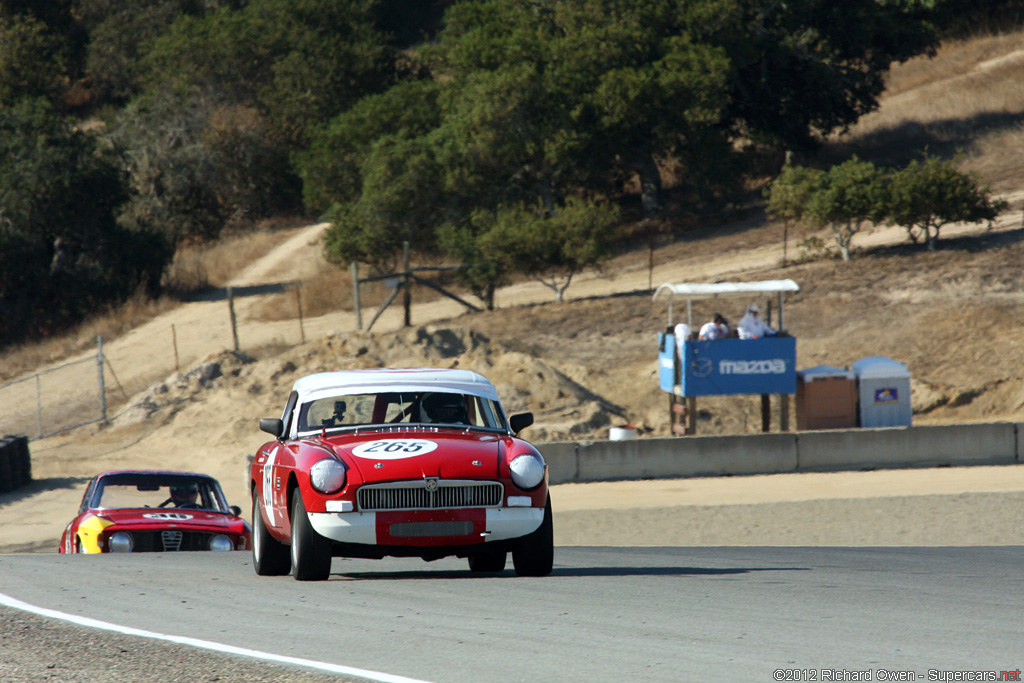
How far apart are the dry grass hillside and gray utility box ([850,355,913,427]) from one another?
11.4 feet

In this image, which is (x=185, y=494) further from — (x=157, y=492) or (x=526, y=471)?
(x=526, y=471)

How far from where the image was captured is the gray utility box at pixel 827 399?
843 inches

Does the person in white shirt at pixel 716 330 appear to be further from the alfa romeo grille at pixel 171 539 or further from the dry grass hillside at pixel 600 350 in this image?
the alfa romeo grille at pixel 171 539

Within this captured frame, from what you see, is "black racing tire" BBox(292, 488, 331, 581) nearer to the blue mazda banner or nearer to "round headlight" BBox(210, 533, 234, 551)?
"round headlight" BBox(210, 533, 234, 551)

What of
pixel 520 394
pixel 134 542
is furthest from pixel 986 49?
pixel 134 542

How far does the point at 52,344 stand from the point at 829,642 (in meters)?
35.2

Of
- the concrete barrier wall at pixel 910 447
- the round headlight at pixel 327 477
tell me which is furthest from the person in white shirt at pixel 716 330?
the round headlight at pixel 327 477

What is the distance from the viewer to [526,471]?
326 inches

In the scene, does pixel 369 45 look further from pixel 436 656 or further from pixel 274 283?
pixel 436 656

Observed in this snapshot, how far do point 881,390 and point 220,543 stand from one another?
12848 mm

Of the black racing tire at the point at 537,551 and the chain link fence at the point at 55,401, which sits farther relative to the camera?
the chain link fence at the point at 55,401

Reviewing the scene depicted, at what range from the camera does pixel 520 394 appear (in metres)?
25.6

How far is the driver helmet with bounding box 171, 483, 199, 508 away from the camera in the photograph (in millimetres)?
14078

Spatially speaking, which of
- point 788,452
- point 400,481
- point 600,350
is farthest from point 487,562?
point 600,350
